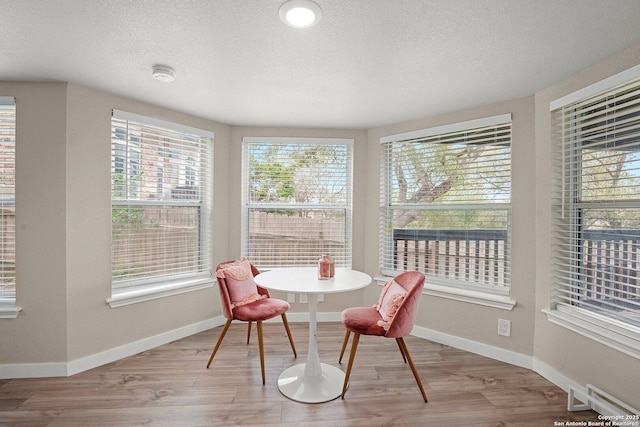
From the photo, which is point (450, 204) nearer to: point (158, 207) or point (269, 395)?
point (269, 395)

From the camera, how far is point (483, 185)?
9.09 ft

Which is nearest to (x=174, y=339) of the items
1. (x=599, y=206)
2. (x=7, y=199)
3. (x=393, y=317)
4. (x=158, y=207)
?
(x=158, y=207)

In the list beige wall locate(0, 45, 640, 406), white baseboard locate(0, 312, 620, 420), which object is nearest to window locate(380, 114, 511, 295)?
beige wall locate(0, 45, 640, 406)

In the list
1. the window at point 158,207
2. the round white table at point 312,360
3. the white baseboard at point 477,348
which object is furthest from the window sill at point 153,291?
the white baseboard at point 477,348

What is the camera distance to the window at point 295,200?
3463mm

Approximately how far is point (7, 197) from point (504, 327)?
4.01 m

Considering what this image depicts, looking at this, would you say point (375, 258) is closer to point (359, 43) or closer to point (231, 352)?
point (231, 352)

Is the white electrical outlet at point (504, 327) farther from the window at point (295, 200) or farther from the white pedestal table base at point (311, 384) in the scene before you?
the window at point (295, 200)

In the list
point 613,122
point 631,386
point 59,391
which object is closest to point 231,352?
point 59,391

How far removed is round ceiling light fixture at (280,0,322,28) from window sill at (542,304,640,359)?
96.0 inches

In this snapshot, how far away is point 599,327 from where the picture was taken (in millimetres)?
1944

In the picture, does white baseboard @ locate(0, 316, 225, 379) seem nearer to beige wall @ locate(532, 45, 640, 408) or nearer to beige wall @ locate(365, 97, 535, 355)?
beige wall @ locate(365, 97, 535, 355)

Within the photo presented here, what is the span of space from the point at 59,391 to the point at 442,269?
3.18 m

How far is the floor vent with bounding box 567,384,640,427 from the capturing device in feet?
5.72
